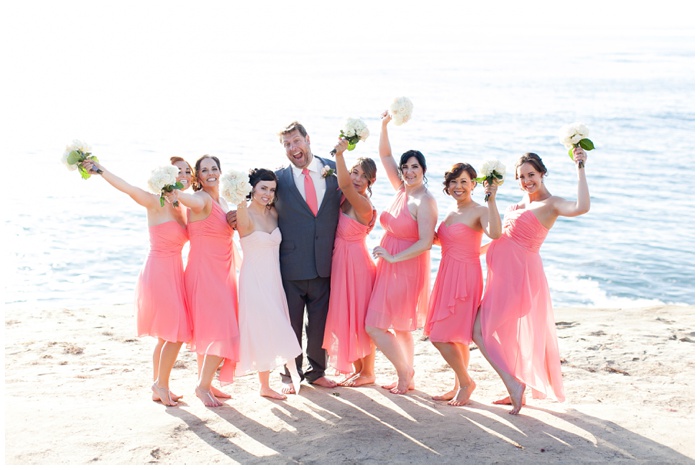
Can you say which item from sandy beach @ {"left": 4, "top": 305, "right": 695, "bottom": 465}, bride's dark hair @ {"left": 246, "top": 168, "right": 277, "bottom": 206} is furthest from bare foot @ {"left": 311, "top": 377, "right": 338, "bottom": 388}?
bride's dark hair @ {"left": 246, "top": 168, "right": 277, "bottom": 206}

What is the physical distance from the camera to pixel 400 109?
7316 mm

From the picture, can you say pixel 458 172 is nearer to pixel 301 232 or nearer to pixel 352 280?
pixel 352 280

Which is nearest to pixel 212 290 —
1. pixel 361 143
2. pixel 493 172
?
pixel 493 172

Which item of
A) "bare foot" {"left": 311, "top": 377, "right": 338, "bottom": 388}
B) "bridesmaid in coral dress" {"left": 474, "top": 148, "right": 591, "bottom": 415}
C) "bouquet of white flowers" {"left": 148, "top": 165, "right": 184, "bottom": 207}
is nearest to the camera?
"bouquet of white flowers" {"left": 148, "top": 165, "right": 184, "bottom": 207}

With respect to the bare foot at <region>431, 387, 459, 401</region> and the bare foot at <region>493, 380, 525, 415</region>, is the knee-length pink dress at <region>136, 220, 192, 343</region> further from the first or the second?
the bare foot at <region>493, 380, 525, 415</region>

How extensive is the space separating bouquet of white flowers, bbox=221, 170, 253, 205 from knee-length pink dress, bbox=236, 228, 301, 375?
0.61m

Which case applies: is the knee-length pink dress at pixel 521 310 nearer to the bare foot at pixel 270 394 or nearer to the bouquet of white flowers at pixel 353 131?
the bouquet of white flowers at pixel 353 131

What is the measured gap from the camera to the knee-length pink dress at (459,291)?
6.95 meters

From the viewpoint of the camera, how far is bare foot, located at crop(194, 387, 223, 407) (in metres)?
6.88

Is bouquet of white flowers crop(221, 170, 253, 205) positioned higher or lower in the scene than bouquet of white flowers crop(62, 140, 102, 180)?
lower

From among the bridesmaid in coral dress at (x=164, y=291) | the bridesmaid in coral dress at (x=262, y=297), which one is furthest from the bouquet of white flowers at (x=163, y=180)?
the bridesmaid in coral dress at (x=262, y=297)

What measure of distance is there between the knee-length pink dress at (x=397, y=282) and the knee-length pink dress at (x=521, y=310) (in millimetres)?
657

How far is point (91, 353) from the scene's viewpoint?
9.02 m

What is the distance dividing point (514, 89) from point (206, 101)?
14.4 m
